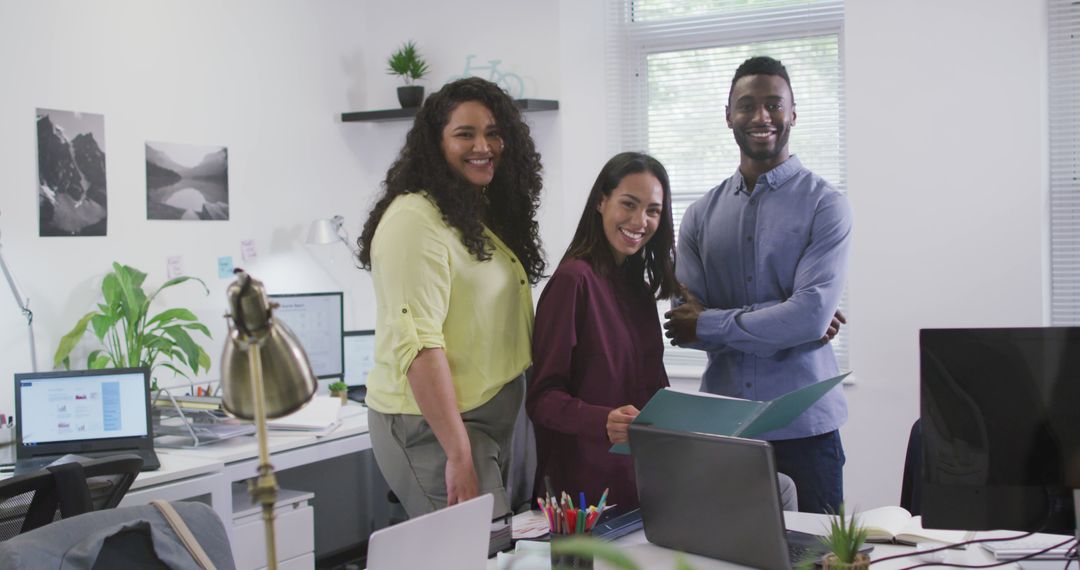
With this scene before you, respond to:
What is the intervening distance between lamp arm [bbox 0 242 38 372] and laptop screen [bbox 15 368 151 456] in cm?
52

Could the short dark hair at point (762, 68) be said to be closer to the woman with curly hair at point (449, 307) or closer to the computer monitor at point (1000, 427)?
the woman with curly hair at point (449, 307)


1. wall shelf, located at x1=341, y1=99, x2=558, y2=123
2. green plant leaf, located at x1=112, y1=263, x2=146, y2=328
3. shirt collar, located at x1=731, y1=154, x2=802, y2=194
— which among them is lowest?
green plant leaf, located at x1=112, y1=263, x2=146, y2=328

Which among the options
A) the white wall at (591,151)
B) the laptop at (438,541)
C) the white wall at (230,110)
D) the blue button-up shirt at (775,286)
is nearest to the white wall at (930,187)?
the white wall at (591,151)

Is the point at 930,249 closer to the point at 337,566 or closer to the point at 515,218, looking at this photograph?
the point at 515,218

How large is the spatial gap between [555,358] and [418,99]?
3.18 metres

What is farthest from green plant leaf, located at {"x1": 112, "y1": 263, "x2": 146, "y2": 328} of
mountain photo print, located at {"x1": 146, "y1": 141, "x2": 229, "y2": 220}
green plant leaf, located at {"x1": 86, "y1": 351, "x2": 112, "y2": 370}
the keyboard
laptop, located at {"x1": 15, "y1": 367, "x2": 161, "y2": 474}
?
the keyboard

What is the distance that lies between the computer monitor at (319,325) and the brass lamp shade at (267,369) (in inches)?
145

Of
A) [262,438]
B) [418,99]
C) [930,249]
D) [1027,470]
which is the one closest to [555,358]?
[1027,470]

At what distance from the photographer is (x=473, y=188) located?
222cm

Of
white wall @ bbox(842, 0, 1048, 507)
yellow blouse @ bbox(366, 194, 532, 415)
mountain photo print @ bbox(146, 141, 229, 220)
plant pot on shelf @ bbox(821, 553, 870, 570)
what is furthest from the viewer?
mountain photo print @ bbox(146, 141, 229, 220)

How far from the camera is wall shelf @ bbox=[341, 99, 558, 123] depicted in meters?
4.76

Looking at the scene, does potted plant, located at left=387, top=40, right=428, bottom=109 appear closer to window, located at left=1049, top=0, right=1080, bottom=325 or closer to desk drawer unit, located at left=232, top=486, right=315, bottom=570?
desk drawer unit, located at left=232, top=486, right=315, bottom=570

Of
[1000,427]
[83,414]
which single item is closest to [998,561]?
[1000,427]

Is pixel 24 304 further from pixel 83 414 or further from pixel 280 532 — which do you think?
pixel 280 532
